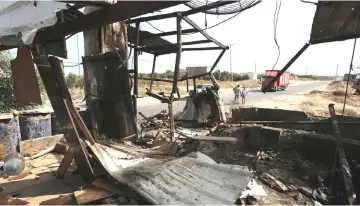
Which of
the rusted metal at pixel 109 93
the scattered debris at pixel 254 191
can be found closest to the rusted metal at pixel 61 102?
the rusted metal at pixel 109 93

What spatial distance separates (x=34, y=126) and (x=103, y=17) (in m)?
4.80

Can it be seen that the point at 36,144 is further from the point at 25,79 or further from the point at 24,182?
the point at 25,79

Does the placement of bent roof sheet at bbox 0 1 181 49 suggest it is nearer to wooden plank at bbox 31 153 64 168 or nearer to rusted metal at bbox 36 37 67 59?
rusted metal at bbox 36 37 67 59

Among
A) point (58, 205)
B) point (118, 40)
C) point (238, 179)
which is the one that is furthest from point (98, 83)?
point (238, 179)

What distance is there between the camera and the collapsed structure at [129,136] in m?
3.83

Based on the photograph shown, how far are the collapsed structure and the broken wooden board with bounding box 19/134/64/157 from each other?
0.08 ft

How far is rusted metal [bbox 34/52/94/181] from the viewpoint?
4.44 m

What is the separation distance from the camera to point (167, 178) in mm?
4043

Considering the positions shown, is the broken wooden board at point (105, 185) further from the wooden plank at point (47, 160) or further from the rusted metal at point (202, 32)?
the rusted metal at point (202, 32)

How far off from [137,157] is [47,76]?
218 centimetres

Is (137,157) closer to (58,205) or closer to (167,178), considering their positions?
(167,178)

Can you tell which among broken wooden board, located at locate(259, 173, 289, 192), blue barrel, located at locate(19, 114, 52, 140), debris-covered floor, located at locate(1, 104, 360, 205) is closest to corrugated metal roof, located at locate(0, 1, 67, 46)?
debris-covered floor, located at locate(1, 104, 360, 205)

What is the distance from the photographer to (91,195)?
3934 millimetres

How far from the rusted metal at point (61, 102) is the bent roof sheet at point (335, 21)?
5.01 meters
